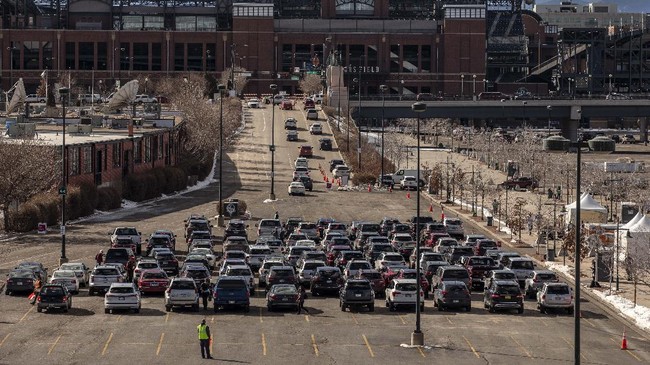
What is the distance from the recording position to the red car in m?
53.8

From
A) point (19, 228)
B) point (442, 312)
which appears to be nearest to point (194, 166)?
point (19, 228)

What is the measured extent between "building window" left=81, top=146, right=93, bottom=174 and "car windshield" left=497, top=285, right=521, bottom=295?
4635 cm

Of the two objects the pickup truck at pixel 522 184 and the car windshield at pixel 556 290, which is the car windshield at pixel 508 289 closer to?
the car windshield at pixel 556 290

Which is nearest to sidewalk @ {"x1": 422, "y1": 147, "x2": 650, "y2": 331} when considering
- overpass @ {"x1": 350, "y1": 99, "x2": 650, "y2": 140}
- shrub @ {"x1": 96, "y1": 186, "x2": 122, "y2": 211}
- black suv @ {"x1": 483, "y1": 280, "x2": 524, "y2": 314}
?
black suv @ {"x1": 483, "y1": 280, "x2": 524, "y2": 314}

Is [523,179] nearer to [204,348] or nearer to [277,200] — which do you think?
[277,200]

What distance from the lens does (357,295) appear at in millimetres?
50312

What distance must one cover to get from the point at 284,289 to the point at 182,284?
3555 millimetres

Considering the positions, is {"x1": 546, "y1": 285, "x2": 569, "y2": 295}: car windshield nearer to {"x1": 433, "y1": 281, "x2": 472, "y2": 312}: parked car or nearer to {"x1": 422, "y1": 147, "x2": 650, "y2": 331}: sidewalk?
{"x1": 422, "y1": 147, "x2": 650, "y2": 331}: sidewalk

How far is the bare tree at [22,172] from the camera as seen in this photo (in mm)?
77250

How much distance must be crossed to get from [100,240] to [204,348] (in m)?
33.4

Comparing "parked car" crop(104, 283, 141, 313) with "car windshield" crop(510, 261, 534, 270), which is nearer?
"parked car" crop(104, 283, 141, 313)

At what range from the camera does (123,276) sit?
55.3 meters

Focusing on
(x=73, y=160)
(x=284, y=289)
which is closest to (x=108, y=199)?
(x=73, y=160)

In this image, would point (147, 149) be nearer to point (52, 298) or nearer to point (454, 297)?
point (454, 297)
